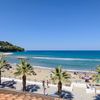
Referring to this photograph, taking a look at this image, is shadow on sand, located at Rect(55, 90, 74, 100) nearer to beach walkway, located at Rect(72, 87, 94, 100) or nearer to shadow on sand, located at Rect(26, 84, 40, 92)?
beach walkway, located at Rect(72, 87, 94, 100)

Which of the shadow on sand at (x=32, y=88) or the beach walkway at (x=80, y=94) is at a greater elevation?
the shadow on sand at (x=32, y=88)

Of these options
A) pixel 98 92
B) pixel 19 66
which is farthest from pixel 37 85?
pixel 98 92

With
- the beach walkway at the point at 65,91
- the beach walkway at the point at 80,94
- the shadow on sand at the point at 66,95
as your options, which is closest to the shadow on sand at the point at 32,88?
the beach walkway at the point at 65,91

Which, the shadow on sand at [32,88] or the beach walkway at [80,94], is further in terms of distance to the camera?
the shadow on sand at [32,88]

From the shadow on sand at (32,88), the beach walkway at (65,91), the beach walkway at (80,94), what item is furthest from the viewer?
the shadow on sand at (32,88)

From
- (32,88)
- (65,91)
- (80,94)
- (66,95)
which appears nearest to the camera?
(66,95)

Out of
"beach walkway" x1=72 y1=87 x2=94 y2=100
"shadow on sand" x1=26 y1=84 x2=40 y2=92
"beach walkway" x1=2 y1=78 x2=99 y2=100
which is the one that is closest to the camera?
"beach walkway" x1=72 y1=87 x2=94 y2=100

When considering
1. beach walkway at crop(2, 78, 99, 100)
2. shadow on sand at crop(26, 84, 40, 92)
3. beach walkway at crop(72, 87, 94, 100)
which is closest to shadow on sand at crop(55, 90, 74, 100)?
beach walkway at crop(2, 78, 99, 100)

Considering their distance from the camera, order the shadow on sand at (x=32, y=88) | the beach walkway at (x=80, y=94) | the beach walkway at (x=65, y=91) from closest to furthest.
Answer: the beach walkway at (x=80, y=94), the beach walkway at (x=65, y=91), the shadow on sand at (x=32, y=88)

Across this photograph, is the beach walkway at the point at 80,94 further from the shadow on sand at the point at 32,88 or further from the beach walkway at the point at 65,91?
the shadow on sand at the point at 32,88

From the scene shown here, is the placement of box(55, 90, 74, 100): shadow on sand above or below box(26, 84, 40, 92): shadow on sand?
below

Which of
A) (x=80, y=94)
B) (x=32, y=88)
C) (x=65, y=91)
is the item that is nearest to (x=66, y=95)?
(x=65, y=91)

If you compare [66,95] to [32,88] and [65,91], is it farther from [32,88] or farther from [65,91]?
[32,88]

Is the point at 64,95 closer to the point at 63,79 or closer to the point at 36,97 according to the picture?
the point at 63,79
